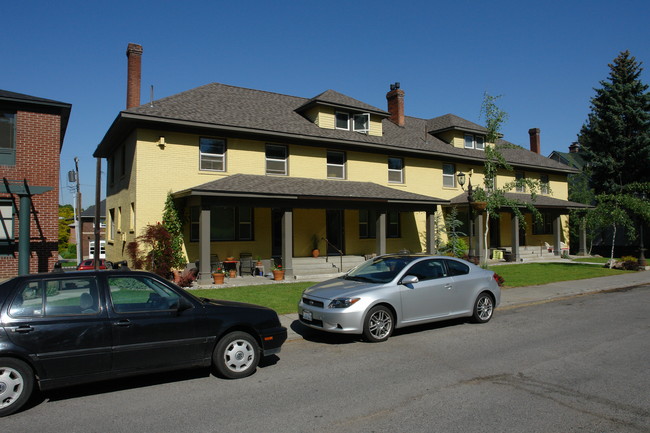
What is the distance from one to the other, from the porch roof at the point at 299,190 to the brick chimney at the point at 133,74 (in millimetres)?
5277

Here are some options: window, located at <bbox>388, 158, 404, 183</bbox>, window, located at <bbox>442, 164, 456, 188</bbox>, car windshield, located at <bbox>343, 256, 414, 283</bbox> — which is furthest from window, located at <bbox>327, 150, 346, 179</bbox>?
car windshield, located at <bbox>343, 256, 414, 283</bbox>

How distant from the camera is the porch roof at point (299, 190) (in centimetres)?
1616

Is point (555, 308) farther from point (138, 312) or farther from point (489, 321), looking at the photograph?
point (138, 312)

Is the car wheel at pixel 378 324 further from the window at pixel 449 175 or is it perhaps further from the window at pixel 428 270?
the window at pixel 449 175

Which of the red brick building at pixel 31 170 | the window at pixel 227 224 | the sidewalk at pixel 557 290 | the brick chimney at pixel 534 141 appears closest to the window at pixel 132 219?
the window at pixel 227 224

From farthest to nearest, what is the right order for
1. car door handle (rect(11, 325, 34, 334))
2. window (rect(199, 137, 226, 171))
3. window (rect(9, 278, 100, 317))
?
window (rect(199, 137, 226, 171)) < window (rect(9, 278, 100, 317)) < car door handle (rect(11, 325, 34, 334))

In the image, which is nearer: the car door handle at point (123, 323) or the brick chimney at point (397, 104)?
the car door handle at point (123, 323)

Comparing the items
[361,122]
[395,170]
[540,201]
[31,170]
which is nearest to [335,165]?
[361,122]

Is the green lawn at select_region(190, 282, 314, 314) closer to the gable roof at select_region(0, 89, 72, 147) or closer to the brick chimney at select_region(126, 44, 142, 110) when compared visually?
the gable roof at select_region(0, 89, 72, 147)

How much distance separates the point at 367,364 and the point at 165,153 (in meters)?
13.3

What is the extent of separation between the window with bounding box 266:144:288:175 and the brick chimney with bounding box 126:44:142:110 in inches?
229

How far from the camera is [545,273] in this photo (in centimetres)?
1942

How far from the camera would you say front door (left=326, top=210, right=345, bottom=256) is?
2153cm

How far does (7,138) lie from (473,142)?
77.5 ft
